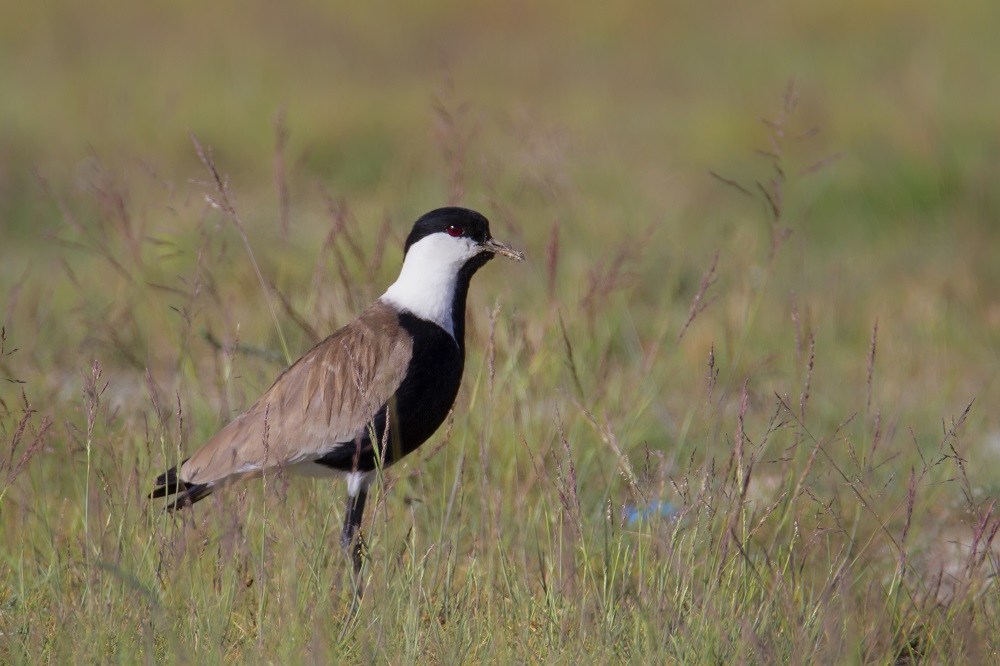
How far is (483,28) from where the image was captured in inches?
510

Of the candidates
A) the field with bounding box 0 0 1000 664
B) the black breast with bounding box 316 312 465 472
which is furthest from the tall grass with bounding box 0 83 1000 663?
the black breast with bounding box 316 312 465 472

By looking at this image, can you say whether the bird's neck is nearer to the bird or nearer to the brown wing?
the bird

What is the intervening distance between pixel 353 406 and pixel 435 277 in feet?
1.47

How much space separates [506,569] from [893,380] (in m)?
2.93

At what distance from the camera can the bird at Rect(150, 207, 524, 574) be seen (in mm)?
3494

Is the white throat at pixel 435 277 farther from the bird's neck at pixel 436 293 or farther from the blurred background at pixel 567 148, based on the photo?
the blurred background at pixel 567 148

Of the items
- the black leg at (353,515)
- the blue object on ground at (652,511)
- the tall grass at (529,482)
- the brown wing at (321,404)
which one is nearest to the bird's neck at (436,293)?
the brown wing at (321,404)

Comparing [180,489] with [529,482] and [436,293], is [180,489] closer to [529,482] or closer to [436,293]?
[436,293]

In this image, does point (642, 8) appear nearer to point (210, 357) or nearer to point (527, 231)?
point (527, 231)

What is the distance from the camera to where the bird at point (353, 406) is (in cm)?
349

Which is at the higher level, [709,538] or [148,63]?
[148,63]

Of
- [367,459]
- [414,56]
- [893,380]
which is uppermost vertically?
[414,56]

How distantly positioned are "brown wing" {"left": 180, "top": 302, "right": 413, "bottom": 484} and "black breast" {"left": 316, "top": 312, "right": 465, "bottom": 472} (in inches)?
1.1

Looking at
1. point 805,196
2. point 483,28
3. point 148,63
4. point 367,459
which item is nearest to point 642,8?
point 483,28
